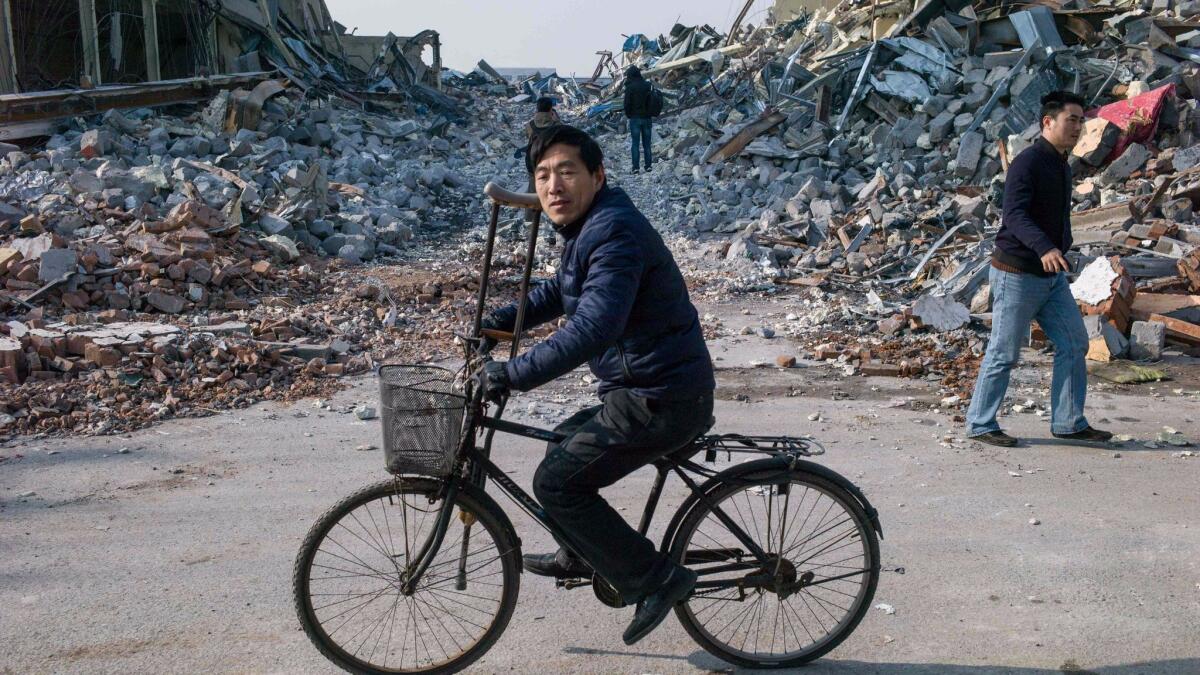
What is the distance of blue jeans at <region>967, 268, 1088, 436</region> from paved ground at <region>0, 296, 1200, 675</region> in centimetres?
23

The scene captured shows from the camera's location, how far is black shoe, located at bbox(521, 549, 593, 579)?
11.2ft

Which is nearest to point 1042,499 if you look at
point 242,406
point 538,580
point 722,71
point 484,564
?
point 538,580

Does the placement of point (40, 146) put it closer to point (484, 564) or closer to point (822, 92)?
point (822, 92)

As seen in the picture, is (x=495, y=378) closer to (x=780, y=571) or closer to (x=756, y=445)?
(x=756, y=445)

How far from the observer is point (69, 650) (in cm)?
364

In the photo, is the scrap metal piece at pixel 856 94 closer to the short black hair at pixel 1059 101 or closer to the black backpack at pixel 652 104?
the black backpack at pixel 652 104

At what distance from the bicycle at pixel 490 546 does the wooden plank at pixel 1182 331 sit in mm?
5661

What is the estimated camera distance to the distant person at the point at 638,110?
60.1 feet

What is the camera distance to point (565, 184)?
3.16 m

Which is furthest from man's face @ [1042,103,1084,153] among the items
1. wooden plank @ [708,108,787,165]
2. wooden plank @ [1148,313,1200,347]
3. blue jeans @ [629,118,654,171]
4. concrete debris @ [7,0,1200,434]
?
blue jeans @ [629,118,654,171]

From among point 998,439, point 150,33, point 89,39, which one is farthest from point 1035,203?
point 150,33

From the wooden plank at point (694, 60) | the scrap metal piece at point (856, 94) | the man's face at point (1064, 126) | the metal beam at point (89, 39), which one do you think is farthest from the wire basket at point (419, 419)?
the wooden plank at point (694, 60)

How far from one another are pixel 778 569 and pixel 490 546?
3.29 ft

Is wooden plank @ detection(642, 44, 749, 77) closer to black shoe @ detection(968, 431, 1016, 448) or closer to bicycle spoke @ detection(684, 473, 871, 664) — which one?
black shoe @ detection(968, 431, 1016, 448)
